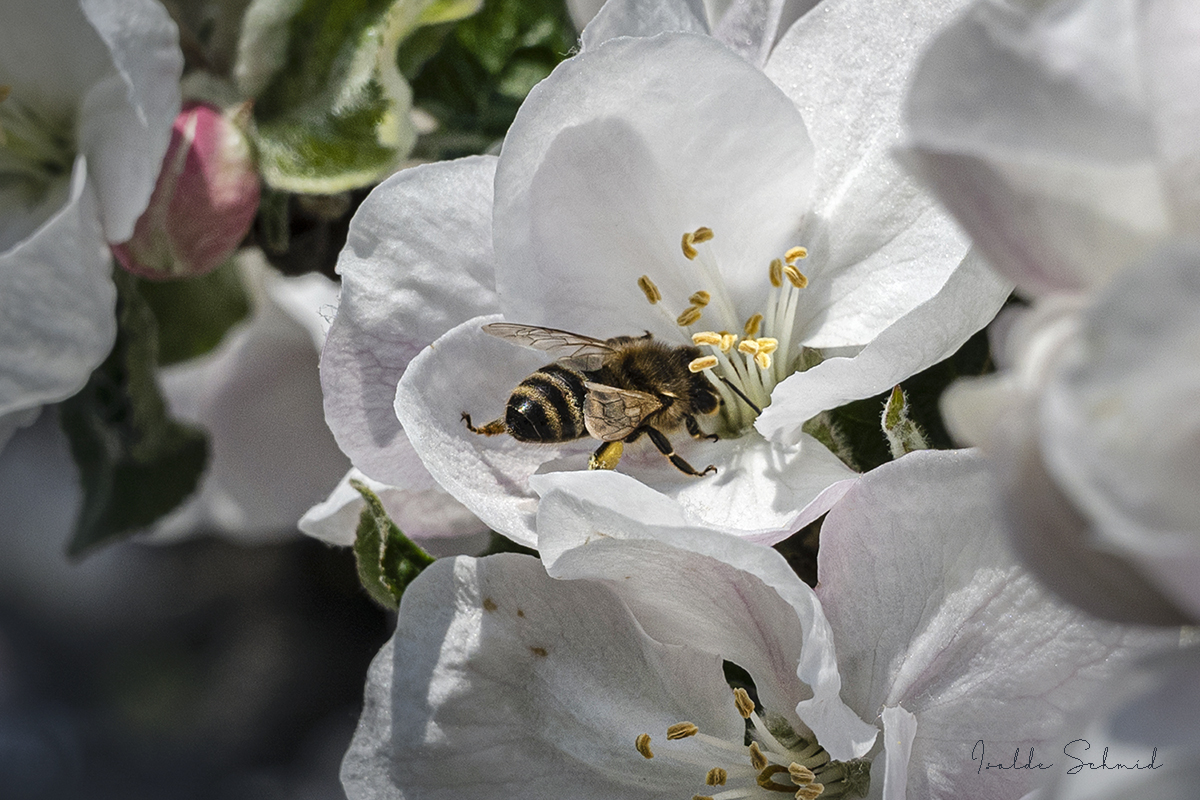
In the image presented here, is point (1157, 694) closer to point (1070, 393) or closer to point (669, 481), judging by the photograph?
point (1070, 393)

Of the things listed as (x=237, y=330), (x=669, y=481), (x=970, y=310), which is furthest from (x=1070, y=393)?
(x=237, y=330)

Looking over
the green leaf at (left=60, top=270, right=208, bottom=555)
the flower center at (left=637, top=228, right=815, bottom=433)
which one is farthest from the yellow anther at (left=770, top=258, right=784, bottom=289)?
the green leaf at (left=60, top=270, right=208, bottom=555)

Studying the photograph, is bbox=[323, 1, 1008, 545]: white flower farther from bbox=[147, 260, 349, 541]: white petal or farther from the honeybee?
bbox=[147, 260, 349, 541]: white petal

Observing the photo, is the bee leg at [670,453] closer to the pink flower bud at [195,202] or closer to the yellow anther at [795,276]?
the yellow anther at [795,276]

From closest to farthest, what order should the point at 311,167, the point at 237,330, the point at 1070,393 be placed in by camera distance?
the point at 1070,393 < the point at 311,167 < the point at 237,330

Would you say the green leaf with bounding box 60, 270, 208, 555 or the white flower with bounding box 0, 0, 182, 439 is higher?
the white flower with bounding box 0, 0, 182, 439

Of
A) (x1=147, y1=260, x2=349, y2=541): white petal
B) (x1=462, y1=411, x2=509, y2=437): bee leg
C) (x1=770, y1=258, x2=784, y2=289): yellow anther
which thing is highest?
(x1=770, y1=258, x2=784, y2=289): yellow anther

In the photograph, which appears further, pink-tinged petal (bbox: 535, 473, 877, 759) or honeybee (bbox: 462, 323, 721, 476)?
honeybee (bbox: 462, 323, 721, 476)
